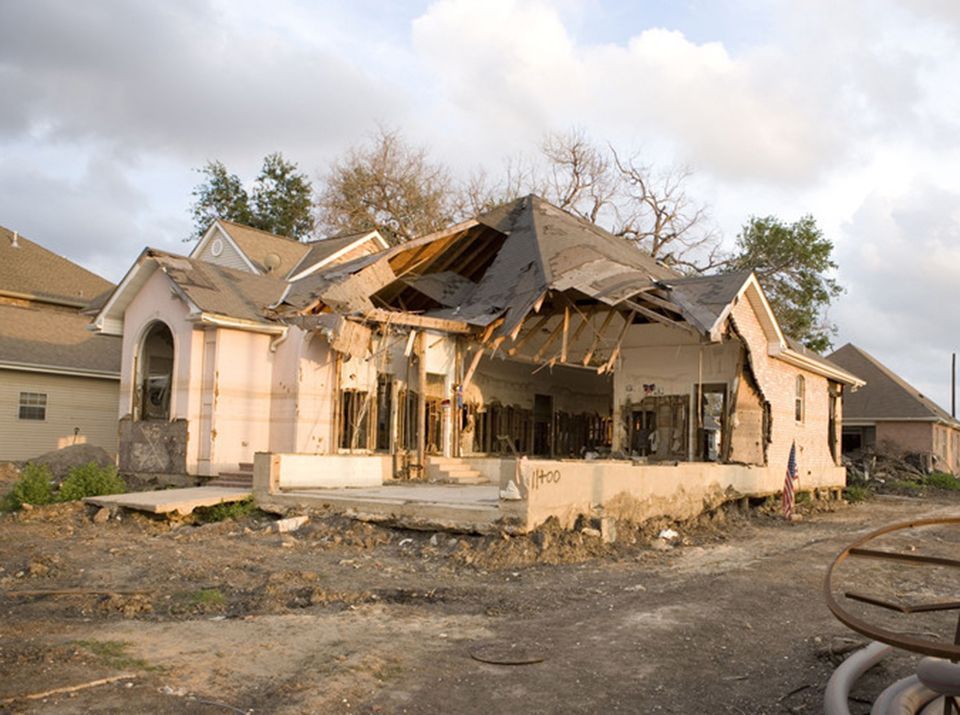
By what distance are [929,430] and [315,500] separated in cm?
3486

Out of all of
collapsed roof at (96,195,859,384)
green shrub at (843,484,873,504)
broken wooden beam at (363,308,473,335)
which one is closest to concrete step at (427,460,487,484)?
collapsed roof at (96,195,859,384)

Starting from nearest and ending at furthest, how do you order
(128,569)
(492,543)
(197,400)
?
(128,569) < (492,543) < (197,400)

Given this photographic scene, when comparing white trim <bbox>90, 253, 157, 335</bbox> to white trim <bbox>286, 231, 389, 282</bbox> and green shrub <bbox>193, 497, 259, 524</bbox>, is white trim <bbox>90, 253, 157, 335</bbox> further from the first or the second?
green shrub <bbox>193, 497, 259, 524</bbox>

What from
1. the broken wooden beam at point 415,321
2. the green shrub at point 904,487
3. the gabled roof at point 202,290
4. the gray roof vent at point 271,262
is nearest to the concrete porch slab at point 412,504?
the broken wooden beam at point 415,321

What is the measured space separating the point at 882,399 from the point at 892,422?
1.39 metres

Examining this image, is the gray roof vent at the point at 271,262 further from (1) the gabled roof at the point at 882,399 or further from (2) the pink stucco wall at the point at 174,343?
(1) the gabled roof at the point at 882,399

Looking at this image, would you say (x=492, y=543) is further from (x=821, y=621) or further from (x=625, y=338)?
(x=625, y=338)

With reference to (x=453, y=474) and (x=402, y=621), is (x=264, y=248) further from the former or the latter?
(x=402, y=621)

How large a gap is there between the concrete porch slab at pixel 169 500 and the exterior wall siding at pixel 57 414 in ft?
41.0

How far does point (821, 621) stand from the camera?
880 centimetres

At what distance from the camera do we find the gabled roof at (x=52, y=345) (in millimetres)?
26547

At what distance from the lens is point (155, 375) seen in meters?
23.2

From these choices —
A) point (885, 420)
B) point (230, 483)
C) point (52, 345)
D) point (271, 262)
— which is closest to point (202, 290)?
point (230, 483)

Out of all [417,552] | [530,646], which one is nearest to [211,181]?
[417,552]
